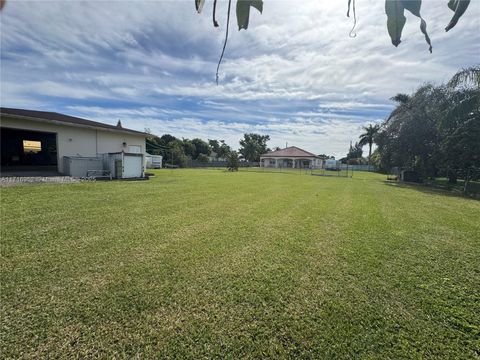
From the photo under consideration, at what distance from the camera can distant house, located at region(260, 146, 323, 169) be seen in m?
48.7

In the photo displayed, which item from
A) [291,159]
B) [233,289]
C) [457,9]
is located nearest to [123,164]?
[233,289]

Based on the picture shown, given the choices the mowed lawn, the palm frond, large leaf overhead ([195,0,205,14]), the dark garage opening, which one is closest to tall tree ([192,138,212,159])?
the dark garage opening

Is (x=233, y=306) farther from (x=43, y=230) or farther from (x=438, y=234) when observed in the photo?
(x=438, y=234)

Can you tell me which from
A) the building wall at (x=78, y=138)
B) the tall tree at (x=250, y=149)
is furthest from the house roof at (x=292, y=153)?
the building wall at (x=78, y=138)

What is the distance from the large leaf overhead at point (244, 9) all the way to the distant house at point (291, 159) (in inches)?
1929

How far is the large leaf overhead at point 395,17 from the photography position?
665 millimetres

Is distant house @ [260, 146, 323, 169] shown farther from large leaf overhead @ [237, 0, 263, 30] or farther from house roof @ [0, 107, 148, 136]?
large leaf overhead @ [237, 0, 263, 30]

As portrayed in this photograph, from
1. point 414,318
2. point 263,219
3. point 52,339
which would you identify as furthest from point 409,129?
point 52,339

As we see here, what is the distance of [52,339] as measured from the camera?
6.46ft

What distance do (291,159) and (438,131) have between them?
1331 inches

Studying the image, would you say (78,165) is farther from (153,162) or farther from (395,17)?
(153,162)

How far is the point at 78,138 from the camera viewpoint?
1455cm

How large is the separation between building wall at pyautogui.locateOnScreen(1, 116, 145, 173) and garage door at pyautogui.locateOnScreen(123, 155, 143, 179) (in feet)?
8.21

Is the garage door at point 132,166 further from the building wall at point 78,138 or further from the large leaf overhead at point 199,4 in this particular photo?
the large leaf overhead at point 199,4
